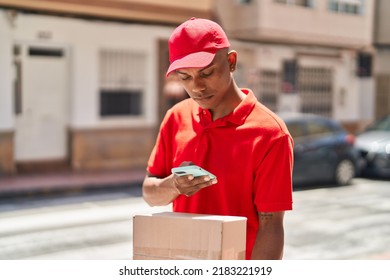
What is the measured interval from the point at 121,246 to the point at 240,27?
38.5ft

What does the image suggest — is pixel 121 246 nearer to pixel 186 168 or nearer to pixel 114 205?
pixel 114 205

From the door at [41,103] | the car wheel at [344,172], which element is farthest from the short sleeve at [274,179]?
the door at [41,103]

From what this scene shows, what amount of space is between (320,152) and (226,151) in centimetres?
1091

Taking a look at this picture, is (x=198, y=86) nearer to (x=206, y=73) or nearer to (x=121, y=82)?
(x=206, y=73)

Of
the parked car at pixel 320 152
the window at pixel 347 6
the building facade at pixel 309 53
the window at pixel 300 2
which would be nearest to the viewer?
the parked car at pixel 320 152

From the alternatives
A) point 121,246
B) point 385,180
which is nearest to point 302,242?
point 121,246

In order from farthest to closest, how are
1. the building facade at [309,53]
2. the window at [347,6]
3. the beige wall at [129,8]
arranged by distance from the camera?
1. the window at [347,6]
2. the building facade at [309,53]
3. the beige wall at [129,8]

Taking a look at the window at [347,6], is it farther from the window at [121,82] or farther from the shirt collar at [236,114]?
the shirt collar at [236,114]

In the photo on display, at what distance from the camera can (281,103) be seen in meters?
19.4

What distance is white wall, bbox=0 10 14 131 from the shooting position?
532 inches

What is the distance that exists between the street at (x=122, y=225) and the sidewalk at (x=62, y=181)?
12.9 inches

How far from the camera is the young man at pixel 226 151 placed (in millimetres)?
2178

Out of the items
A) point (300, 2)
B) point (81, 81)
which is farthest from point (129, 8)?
point (300, 2)

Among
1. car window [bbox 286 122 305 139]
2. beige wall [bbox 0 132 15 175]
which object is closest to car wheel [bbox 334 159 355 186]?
car window [bbox 286 122 305 139]
